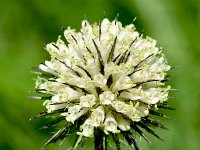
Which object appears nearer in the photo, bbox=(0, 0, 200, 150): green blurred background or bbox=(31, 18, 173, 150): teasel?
bbox=(31, 18, 173, 150): teasel

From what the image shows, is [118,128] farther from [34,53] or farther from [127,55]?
[34,53]

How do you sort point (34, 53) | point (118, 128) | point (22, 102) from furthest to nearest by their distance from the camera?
point (34, 53) < point (22, 102) < point (118, 128)

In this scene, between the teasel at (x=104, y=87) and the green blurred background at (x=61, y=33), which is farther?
the green blurred background at (x=61, y=33)

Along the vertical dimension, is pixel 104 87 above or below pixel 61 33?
below

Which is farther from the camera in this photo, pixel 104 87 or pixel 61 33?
pixel 61 33

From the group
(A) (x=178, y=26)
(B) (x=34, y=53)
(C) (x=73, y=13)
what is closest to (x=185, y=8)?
(A) (x=178, y=26)
